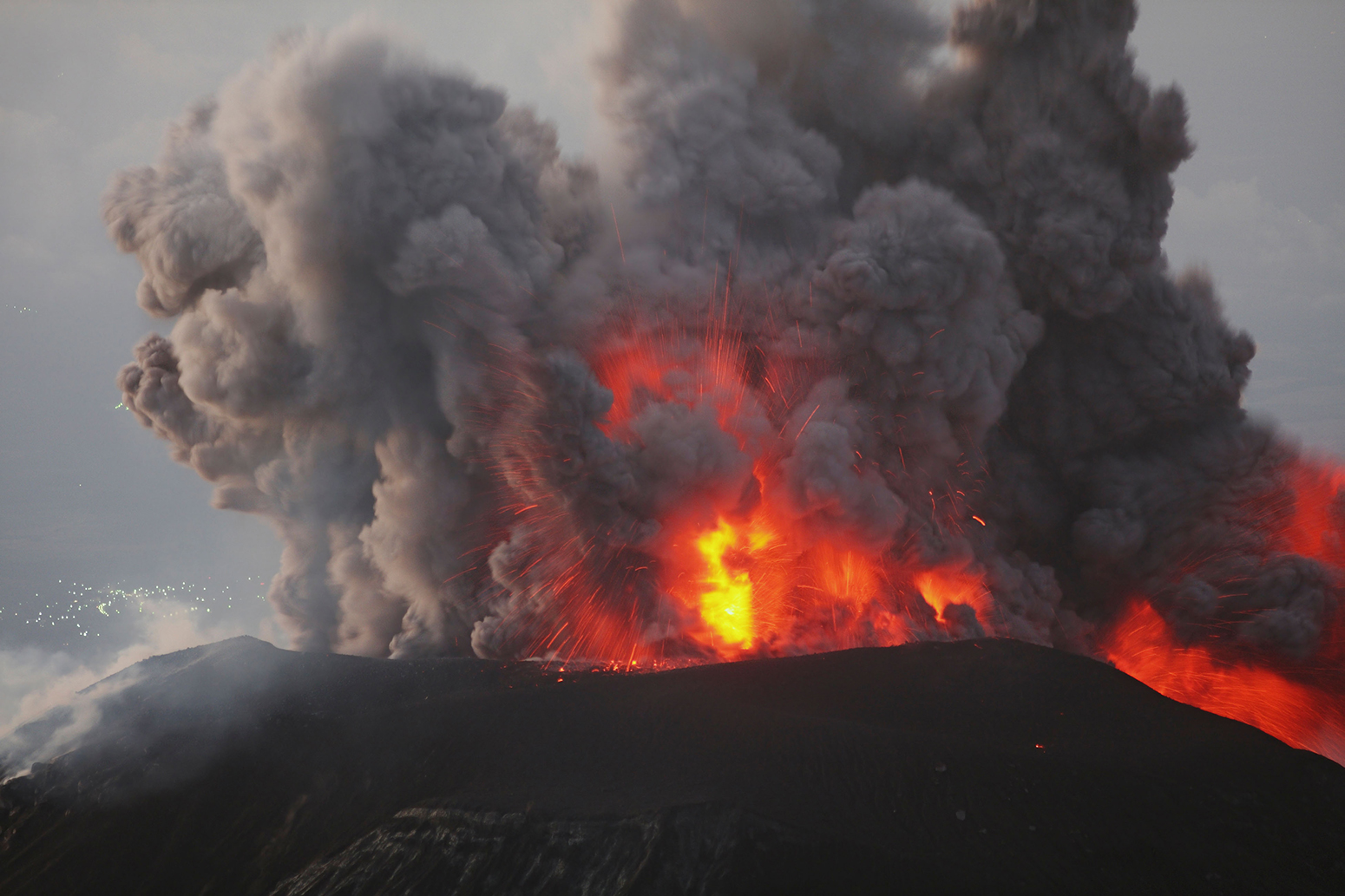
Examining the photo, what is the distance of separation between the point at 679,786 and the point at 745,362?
12.5 metres

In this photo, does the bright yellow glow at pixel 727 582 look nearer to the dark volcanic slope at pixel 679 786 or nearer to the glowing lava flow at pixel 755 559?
the glowing lava flow at pixel 755 559

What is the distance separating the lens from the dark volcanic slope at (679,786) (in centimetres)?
1031

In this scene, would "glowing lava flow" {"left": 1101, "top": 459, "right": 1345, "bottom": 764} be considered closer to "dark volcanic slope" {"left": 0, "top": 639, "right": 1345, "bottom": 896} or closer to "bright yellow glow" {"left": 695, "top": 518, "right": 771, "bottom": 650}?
"dark volcanic slope" {"left": 0, "top": 639, "right": 1345, "bottom": 896}

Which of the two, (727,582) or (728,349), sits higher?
(728,349)

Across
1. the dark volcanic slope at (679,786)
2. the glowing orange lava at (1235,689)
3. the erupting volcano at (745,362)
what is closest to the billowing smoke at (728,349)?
the erupting volcano at (745,362)

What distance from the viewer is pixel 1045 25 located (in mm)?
22391

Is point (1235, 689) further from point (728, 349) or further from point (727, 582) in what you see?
point (728, 349)

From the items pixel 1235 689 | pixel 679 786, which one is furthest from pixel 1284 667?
pixel 679 786

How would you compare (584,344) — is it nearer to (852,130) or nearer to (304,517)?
(304,517)

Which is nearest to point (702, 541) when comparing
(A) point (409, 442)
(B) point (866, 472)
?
(B) point (866, 472)

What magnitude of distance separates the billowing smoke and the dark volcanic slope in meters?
4.48

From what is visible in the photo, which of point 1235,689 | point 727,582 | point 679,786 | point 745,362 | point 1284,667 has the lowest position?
point 679,786

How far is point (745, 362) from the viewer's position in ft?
71.5

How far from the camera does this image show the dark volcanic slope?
1031 cm
